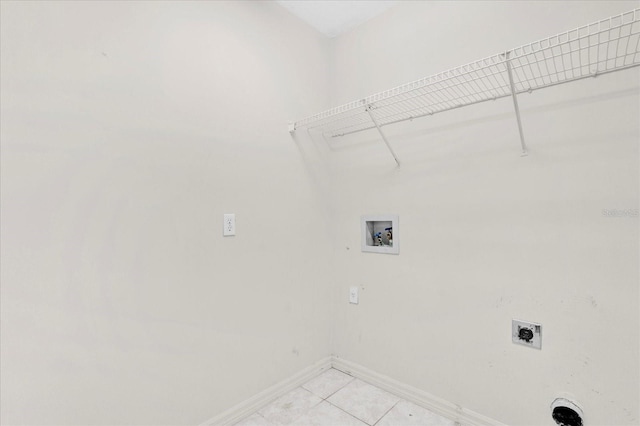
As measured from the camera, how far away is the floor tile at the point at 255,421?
1.55 m

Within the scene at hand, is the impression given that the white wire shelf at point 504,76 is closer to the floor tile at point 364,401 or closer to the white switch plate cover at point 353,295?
the white switch plate cover at point 353,295

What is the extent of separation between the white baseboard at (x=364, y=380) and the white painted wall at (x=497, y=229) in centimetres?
4

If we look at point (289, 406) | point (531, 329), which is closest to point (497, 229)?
point (531, 329)

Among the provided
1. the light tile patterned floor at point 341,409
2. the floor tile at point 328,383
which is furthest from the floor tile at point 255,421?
the floor tile at point 328,383

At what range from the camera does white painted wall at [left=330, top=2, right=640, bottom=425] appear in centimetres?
121

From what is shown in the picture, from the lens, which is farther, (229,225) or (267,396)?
(267,396)

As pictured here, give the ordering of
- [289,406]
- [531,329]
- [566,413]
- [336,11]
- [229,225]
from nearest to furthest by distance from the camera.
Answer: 1. [566,413]
2. [531,329]
3. [229,225]
4. [289,406]
5. [336,11]

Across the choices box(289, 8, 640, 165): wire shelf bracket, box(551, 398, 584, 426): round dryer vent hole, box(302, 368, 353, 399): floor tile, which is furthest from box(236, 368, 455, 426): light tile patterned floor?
box(289, 8, 640, 165): wire shelf bracket

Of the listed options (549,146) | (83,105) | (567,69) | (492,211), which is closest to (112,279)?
(83,105)

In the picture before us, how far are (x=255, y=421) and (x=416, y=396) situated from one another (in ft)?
2.90

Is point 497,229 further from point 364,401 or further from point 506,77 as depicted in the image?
point 364,401

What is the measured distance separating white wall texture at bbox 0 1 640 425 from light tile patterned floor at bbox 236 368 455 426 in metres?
0.13

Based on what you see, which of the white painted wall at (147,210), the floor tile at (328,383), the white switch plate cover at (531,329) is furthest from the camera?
the floor tile at (328,383)

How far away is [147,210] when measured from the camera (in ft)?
4.26
